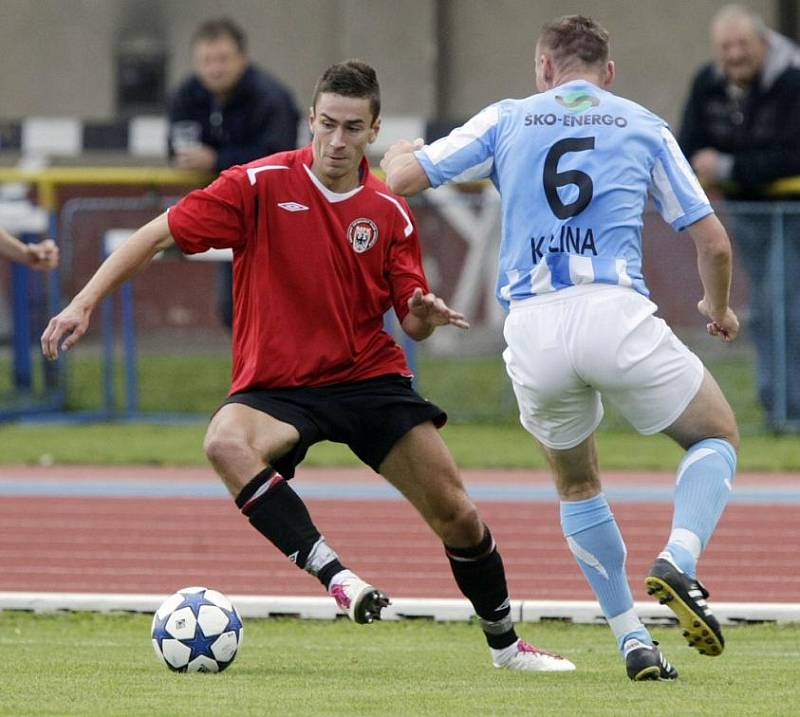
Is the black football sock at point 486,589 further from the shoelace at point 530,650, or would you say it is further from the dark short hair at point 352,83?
the dark short hair at point 352,83

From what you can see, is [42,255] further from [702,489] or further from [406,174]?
[702,489]

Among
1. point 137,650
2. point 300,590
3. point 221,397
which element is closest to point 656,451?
point 221,397

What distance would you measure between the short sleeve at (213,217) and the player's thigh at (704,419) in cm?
180

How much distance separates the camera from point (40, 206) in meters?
15.4

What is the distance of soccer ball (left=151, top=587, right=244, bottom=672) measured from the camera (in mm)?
6285

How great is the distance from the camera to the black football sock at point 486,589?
6.74 metres

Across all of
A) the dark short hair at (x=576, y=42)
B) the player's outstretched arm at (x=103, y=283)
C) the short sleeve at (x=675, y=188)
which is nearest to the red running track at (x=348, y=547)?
the player's outstretched arm at (x=103, y=283)

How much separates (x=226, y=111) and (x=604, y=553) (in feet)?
27.5

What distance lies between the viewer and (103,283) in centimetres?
630

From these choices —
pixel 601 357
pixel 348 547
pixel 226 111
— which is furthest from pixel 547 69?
pixel 226 111

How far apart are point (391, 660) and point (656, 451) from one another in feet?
23.6

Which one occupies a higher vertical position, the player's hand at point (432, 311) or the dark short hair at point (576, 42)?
the dark short hair at point (576, 42)

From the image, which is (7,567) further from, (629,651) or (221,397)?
(221,397)

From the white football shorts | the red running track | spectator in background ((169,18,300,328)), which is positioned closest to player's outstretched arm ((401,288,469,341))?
the white football shorts
